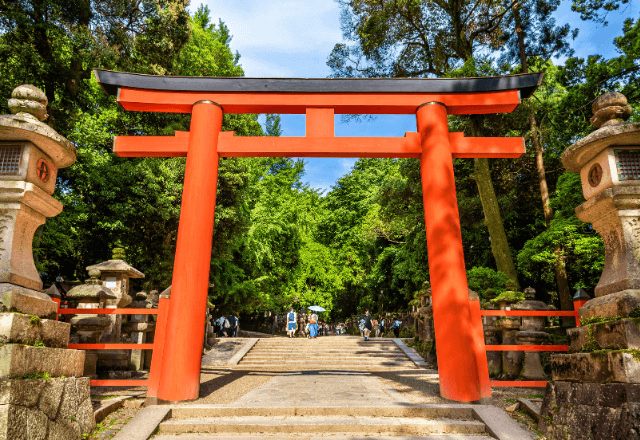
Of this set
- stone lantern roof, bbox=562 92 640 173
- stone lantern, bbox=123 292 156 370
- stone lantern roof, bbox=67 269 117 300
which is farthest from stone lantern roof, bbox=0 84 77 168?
stone lantern roof, bbox=562 92 640 173

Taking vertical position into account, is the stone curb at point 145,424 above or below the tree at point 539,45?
below

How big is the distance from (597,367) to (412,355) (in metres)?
8.19

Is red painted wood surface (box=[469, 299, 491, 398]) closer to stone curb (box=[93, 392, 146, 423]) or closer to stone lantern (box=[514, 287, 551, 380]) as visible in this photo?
stone lantern (box=[514, 287, 551, 380])

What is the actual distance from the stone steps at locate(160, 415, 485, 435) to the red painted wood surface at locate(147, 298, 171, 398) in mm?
826

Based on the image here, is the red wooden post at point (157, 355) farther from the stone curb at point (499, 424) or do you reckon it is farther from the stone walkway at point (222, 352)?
the stone walkway at point (222, 352)

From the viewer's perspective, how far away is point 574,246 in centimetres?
1038

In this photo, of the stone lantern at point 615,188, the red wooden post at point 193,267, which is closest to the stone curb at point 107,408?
the red wooden post at point 193,267

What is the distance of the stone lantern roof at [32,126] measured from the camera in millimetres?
3424

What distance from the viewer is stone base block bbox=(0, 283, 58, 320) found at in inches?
120

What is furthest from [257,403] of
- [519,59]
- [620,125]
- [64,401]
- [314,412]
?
[519,59]

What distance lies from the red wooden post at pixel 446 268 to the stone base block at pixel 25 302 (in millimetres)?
4262

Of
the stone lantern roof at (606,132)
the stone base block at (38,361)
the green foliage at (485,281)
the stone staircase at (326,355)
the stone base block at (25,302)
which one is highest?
the stone lantern roof at (606,132)

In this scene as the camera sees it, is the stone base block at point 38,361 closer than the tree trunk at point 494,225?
Yes

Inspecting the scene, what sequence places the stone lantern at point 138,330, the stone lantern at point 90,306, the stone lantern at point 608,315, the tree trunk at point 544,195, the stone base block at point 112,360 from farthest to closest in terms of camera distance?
1. the tree trunk at point 544,195
2. the stone lantern at point 138,330
3. the stone base block at point 112,360
4. the stone lantern at point 90,306
5. the stone lantern at point 608,315
